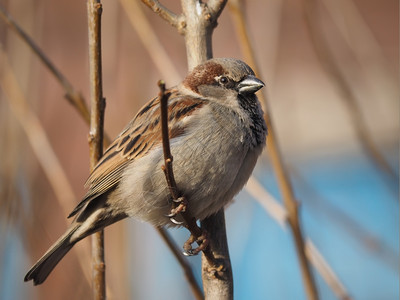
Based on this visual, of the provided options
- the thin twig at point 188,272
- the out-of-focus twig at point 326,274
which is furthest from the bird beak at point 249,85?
the thin twig at point 188,272

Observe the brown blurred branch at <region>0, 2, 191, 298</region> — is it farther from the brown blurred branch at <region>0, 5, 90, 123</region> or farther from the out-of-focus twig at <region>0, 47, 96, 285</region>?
the out-of-focus twig at <region>0, 47, 96, 285</region>

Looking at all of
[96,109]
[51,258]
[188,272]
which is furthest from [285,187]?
[51,258]

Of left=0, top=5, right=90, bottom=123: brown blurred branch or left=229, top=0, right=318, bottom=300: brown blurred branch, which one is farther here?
left=0, top=5, right=90, bottom=123: brown blurred branch

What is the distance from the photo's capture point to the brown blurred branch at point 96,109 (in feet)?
5.65

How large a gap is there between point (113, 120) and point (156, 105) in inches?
11.2

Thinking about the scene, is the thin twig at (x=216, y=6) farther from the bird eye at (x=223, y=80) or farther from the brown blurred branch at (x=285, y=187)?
the bird eye at (x=223, y=80)

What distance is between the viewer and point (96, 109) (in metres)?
1.82

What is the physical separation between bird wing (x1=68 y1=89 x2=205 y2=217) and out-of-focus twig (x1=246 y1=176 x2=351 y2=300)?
1.22 feet

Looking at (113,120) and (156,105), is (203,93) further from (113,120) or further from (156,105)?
(113,120)

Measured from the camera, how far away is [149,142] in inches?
91.7

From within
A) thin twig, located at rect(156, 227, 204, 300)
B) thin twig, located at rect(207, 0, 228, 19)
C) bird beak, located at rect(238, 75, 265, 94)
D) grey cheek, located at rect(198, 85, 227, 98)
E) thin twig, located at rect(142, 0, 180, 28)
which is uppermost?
thin twig, located at rect(142, 0, 180, 28)

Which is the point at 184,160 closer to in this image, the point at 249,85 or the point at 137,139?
the point at 137,139

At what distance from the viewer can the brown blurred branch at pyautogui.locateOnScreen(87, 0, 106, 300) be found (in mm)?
1723

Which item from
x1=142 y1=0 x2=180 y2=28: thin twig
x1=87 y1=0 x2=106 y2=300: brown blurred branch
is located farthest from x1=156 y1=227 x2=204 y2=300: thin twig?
x1=142 y1=0 x2=180 y2=28: thin twig
